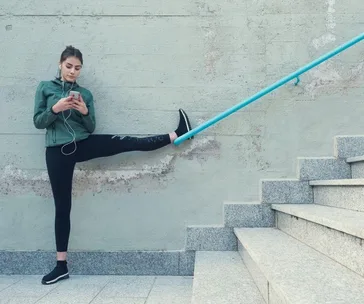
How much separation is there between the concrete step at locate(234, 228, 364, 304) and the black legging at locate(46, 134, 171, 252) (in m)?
0.92

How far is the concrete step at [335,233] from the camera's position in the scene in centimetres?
123

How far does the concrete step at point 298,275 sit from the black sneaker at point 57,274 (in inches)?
42.7

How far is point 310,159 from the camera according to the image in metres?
2.44

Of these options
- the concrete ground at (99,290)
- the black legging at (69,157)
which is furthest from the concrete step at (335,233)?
the black legging at (69,157)

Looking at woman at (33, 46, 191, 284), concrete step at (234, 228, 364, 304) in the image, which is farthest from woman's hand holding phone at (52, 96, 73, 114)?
concrete step at (234, 228, 364, 304)

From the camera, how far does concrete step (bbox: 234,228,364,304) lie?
1029 mm

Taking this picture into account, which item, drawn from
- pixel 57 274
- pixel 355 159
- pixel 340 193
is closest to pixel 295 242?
pixel 340 193

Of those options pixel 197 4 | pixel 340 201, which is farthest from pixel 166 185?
pixel 197 4

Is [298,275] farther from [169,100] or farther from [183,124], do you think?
[169,100]

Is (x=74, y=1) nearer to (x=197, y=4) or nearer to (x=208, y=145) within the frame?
(x=197, y=4)

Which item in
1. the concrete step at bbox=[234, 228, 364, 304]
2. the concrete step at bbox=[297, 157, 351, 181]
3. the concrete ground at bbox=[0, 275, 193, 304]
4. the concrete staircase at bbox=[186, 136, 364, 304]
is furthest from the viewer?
the concrete step at bbox=[297, 157, 351, 181]

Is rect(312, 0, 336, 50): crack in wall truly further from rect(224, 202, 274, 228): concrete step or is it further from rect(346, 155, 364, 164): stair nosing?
rect(224, 202, 274, 228): concrete step

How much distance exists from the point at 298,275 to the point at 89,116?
1.56 m

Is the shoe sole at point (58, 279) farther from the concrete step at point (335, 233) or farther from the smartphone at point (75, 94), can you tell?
the concrete step at point (335, 233)
